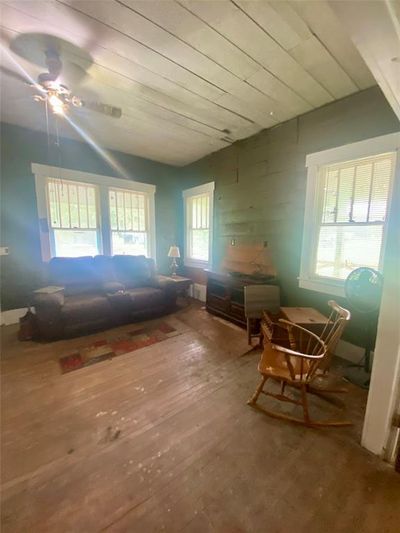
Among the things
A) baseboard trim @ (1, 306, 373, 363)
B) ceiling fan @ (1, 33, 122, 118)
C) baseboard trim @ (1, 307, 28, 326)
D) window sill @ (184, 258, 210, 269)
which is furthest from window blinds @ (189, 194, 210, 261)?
baseboard trim @ (1, 307, 28, 326)

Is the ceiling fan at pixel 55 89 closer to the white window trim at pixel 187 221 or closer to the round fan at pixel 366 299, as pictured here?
the white window trim at pixel 187 221

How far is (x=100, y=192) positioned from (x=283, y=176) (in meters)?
3.08

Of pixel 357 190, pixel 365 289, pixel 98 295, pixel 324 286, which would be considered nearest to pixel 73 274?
pixel 98 295

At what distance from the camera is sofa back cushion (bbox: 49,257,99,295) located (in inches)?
133

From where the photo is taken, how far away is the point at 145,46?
1.68 meters

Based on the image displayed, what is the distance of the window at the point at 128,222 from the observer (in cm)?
417

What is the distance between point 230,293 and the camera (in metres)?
3.34

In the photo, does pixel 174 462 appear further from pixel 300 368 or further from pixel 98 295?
pixel 98 295

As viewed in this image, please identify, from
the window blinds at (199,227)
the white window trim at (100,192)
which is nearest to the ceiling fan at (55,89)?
the white window trim at (100,192)

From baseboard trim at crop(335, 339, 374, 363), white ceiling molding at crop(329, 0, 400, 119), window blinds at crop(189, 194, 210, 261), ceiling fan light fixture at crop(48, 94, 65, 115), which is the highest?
ceiling fan light fixture at crop(48, 94, 65, 115)

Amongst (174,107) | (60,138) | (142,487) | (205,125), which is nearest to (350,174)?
(205,125)

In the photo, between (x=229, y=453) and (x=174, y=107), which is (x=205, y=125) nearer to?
(x=174, y=107)

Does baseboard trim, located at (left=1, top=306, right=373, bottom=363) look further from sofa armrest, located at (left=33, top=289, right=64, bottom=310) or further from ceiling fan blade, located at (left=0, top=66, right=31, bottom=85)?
ceiling fan blade, located at (left=0, top=66, right=31, bottom=85)

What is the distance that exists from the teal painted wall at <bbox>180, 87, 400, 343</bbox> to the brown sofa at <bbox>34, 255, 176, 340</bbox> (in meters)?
1.35
